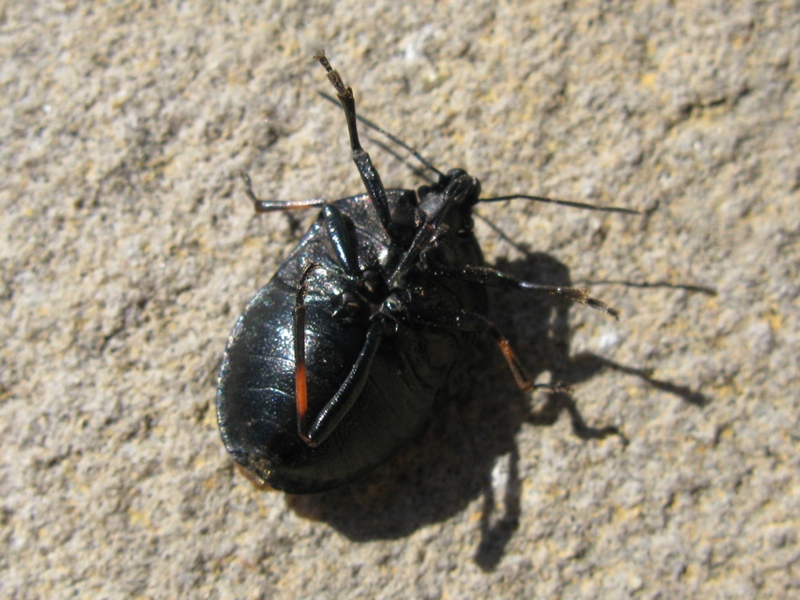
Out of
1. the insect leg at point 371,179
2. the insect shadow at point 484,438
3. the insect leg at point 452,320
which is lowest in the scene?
the insect shadow at point 484,438

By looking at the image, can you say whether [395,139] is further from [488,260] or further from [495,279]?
[495,279]

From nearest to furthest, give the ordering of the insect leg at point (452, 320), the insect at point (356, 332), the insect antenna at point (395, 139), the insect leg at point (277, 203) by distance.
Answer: the insect at point (356, 332)
the insect leg at point (452, 320)
the insect leg at point (277, 203)
the insect antenna at point (395, 139)

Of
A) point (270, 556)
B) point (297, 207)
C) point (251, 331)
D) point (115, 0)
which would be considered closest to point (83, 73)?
point (115, 0)

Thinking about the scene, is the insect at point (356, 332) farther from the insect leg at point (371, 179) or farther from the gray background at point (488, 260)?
the gray background at point (488, 260)

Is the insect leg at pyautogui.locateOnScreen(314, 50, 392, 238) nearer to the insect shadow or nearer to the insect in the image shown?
the insect

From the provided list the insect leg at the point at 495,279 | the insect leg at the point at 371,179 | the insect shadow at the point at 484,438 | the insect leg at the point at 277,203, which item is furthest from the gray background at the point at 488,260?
the insect leg at the point at 371,179

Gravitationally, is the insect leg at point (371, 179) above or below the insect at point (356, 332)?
above

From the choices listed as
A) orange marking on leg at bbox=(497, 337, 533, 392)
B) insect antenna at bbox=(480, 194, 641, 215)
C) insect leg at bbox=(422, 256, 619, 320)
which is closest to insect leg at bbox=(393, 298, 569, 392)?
orange marking on leg at bbox=(497, 337, 533, 392)
